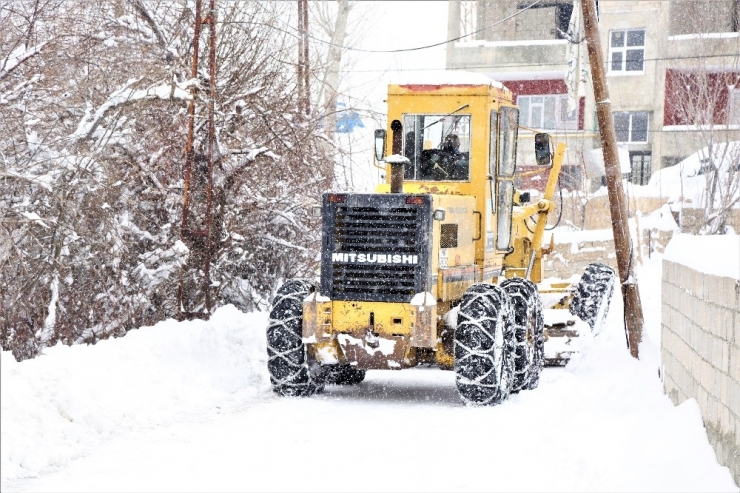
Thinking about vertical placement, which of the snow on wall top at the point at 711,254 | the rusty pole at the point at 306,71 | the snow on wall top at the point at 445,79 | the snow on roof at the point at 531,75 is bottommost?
the snow on wall top at the point at 711,254

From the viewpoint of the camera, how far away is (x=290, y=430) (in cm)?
947

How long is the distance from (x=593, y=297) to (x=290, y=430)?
7.24m

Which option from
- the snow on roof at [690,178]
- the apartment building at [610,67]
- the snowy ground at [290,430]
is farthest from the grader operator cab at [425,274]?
the apartment building at [610,67]

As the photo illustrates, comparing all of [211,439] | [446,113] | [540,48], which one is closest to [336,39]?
[540,48]

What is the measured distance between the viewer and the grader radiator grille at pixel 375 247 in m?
11.0

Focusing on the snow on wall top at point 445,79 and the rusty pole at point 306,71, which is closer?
the snow on wall top at point 445,79

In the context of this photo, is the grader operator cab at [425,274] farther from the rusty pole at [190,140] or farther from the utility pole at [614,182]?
the rusty pole at [190,140]

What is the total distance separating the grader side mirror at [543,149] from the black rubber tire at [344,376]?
10.1 ft

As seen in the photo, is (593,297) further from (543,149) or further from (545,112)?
(545,112)

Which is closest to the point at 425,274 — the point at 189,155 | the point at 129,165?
the point at 189,155

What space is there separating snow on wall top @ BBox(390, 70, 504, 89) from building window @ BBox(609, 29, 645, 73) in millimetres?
32689

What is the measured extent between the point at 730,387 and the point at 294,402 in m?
4.83

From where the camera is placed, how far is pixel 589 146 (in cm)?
4278

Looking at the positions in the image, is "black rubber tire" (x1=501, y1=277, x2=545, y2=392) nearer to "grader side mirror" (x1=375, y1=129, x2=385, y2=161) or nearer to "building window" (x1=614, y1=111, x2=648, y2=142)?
"grader side mirror" (x1=375, y1=129, x2=385, y2=161)
